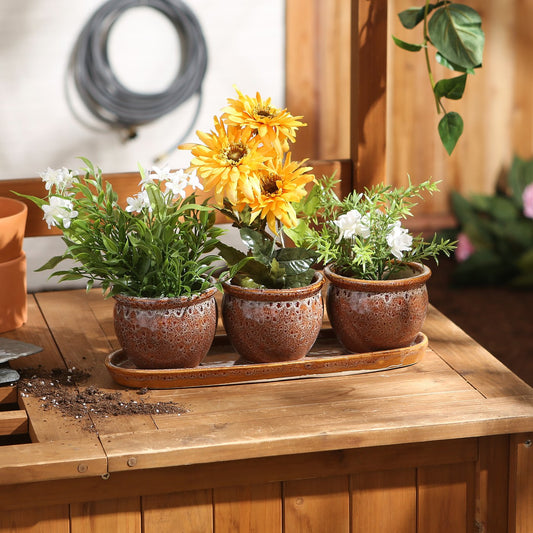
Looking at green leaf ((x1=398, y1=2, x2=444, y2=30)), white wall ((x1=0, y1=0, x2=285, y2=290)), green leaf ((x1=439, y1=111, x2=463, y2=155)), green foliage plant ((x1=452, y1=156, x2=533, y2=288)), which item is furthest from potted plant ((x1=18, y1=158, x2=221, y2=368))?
green foliage plant ((x1=452, y1=156, x2=533, y2=288))

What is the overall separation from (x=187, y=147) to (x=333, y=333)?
1.39 ft

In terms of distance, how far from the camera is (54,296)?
1886 mm

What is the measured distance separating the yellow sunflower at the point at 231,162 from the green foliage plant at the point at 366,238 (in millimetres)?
134

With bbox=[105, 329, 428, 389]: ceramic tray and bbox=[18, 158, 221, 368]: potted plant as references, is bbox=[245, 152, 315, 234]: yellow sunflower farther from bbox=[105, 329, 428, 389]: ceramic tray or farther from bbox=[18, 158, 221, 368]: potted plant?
bbox=[105, 329, 428, 389]: ceramic tray

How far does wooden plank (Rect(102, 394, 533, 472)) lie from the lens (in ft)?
3.97

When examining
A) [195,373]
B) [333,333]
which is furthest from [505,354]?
[195,373]

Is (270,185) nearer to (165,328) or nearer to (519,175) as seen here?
(165,328)

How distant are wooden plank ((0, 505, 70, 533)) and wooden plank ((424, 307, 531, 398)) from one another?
0.62 m

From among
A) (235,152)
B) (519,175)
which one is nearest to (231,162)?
(235,152)

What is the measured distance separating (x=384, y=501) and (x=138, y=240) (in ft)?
1.67

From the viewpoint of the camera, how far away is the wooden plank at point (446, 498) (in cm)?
134

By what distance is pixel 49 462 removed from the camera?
1.17 meters

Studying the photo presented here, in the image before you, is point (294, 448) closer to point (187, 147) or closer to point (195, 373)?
point (195, 373)

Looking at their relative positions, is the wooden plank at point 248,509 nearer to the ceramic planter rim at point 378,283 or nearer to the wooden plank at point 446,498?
the wooden plank at point 446,498
